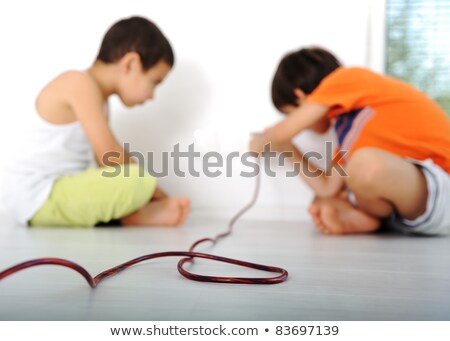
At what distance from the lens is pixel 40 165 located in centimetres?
130

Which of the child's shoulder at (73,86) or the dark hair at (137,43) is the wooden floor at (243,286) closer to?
the child's shoulder at (73,86)

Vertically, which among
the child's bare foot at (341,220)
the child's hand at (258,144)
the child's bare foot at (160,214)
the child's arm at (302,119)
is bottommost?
the child's bare foot at (160,214)

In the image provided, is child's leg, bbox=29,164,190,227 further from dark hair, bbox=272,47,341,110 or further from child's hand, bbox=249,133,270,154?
dark hair, bbox=272,47,341,110

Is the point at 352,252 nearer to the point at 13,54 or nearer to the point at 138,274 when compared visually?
the point at 138,274

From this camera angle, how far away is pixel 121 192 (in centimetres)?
122

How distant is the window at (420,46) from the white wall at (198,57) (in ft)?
0.35

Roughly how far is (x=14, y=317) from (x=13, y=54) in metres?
1.42

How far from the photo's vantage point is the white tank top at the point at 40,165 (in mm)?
1268

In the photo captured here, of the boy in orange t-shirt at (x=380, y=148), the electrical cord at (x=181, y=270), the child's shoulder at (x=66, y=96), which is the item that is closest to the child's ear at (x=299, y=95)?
the boy in orange t-shirt at (x=380, y=148)

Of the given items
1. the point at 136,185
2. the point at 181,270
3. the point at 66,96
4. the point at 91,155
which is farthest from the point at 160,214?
the point at 181,270
